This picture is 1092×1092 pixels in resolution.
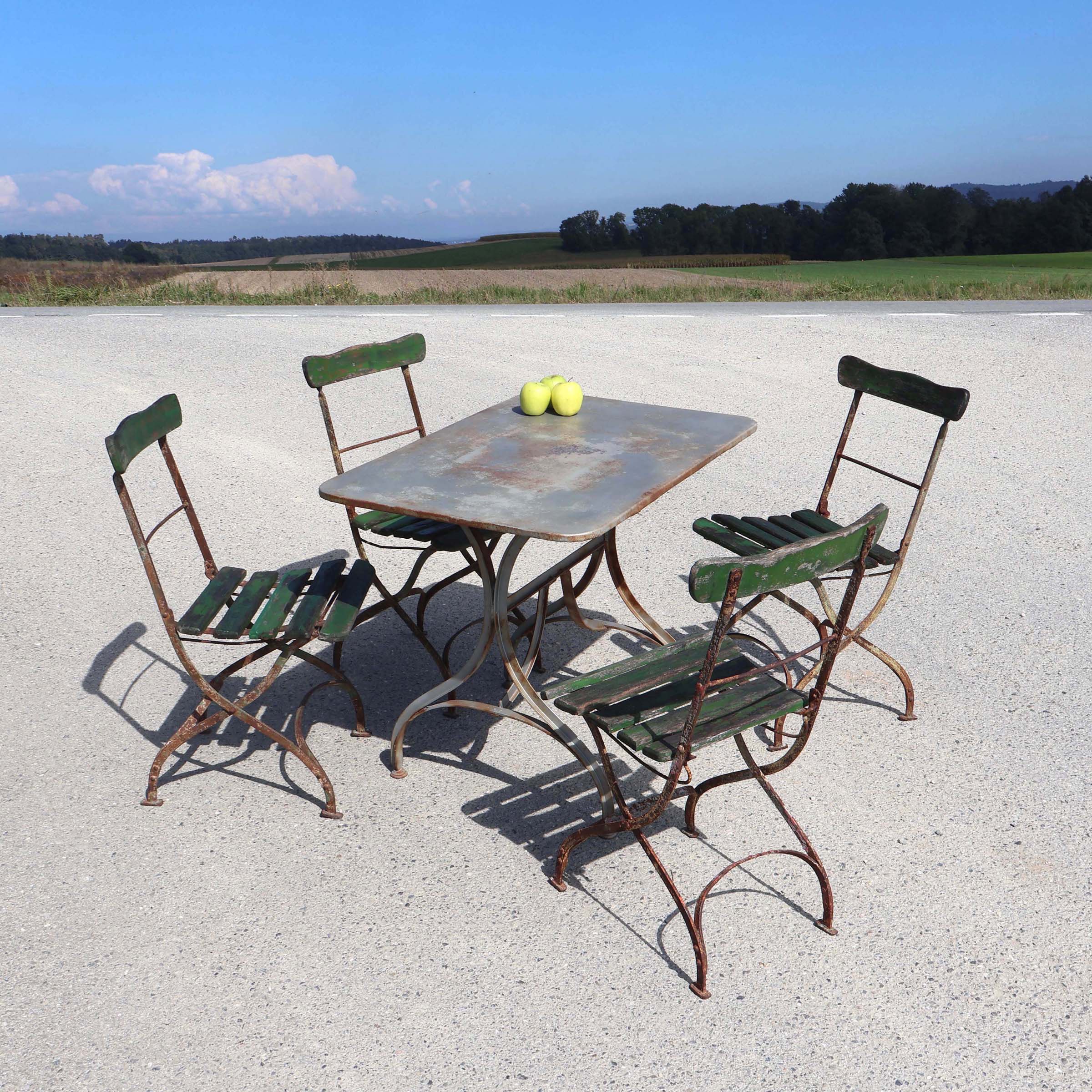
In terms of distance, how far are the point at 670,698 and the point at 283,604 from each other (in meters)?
1.47

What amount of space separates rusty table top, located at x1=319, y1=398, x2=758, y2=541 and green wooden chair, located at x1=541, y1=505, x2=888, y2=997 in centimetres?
49

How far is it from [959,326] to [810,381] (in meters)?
Result: 2.61

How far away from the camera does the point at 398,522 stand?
13.3ft

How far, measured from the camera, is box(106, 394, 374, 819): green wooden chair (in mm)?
3320

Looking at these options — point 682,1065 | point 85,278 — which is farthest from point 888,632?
point 85,278

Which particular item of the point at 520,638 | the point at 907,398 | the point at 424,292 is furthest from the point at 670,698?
the point at 424,292

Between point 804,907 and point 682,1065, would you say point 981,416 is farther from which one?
point 682,1065

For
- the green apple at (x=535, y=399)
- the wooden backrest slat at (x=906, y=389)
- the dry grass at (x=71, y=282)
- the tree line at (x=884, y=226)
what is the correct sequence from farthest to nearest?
the tree line at (x=884, y=226) < the dry grass at (x=71, y=282) < the green apple at (x=535, y=399) < the wooden backrest slat at (x=906, y=389)

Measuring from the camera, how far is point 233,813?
345 centimetres

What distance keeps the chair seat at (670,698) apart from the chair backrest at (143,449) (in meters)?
1.38

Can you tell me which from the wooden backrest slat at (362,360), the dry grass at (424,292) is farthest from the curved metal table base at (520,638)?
the dry grass at (424,292)

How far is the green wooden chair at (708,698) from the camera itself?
2.41 m

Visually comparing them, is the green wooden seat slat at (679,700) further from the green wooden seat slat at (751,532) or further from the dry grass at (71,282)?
the dry grass at (71,282)

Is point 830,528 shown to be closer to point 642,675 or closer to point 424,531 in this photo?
point 642,675
